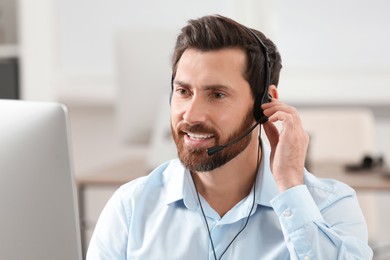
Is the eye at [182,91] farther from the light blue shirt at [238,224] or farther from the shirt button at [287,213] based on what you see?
the shirt button at [287,213]

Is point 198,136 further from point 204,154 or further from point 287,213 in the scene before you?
point 287,213

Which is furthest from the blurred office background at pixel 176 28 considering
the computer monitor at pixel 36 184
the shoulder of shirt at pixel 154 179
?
the computer monitor at pixel 36 184

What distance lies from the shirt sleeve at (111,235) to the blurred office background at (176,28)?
69.0 inches

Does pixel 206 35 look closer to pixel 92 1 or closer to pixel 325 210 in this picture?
pixel 325 210

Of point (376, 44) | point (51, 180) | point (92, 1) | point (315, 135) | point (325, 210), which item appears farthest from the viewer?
point (92, 1)

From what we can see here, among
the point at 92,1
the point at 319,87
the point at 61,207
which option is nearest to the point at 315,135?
the point at 319,87

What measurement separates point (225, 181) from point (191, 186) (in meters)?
0.07

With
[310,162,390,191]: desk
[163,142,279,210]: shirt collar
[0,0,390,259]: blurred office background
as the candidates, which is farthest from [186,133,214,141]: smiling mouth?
[0,0,390,259]: blurred office background

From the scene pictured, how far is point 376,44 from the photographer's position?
13.8ft

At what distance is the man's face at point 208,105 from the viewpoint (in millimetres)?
1514

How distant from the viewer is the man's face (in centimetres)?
151

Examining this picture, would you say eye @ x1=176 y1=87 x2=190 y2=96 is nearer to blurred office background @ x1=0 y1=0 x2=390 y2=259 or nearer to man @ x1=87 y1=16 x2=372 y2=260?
man @ x1=87 y1=16 x2=372 y2=260

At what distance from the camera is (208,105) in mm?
1521

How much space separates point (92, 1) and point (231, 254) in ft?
10.5
